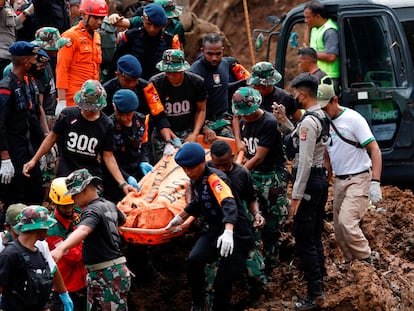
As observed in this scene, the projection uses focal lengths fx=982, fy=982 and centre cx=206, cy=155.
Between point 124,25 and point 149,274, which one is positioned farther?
point 124,25

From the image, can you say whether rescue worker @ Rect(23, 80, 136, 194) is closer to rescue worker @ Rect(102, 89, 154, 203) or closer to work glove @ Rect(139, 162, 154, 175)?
rescue worker @ Rect(102, 89, 154, 203)

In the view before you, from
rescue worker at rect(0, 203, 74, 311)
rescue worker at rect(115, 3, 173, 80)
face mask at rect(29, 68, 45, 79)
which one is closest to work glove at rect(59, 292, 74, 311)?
rescue worker at rect(0, 203, 74, 311)

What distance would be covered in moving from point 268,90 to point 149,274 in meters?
2.33

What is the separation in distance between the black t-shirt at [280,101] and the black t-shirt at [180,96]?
2.38 ft

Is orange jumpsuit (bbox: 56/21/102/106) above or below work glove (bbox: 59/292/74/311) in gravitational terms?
above

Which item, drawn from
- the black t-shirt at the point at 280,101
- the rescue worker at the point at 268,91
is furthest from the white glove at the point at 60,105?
the black t-shirt at the point at 280,101

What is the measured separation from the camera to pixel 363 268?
9.84 meters

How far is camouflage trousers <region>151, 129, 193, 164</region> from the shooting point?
1080 cm

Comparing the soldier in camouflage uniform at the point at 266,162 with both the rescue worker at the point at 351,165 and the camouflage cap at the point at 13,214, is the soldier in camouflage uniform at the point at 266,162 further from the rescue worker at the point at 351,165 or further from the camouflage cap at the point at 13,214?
the camouflage cap at the point at 13,214

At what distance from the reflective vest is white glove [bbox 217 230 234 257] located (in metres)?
4.49

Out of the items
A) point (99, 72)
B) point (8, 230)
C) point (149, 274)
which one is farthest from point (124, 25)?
point (8, 230)

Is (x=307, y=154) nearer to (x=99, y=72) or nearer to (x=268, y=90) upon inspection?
(x=268, y=90)

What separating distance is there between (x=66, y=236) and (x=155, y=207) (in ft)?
3.18

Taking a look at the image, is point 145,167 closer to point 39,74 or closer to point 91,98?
point 91,98
